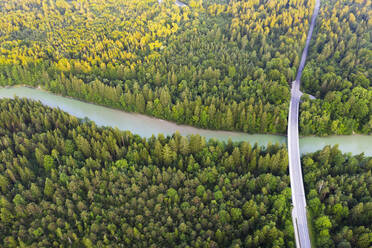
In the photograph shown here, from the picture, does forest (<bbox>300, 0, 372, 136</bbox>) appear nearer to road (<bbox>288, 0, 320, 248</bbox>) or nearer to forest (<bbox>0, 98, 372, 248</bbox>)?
road (<bbox>288, 0, 320, 248</bbox>)

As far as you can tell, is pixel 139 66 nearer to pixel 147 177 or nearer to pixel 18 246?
pixel 147 177

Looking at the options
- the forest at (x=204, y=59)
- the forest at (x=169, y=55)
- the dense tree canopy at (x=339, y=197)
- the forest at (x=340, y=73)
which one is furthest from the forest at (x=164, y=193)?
the forest at (x=204, y=59)

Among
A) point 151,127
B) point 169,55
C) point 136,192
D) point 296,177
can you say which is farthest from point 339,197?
point 169,55

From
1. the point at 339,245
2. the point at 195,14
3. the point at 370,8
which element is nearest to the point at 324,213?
the point at 339,245

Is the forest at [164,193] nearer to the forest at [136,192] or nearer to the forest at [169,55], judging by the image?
the forest at [136,192]

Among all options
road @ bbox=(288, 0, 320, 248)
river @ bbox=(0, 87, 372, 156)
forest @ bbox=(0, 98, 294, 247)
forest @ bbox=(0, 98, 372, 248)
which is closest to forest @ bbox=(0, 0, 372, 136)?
river @ bbox=(0, 87, 372, 156)

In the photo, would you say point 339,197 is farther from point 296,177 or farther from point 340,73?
point 340,73
